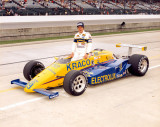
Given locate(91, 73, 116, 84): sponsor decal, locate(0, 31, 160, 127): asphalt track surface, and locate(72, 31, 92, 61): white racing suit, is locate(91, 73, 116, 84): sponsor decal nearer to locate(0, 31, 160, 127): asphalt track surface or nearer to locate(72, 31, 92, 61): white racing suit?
locate(0, 31, 160, 127): asphalt track surface

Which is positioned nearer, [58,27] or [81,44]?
[81,44]

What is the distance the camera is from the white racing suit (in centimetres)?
740

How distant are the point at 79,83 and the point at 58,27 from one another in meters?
13.7

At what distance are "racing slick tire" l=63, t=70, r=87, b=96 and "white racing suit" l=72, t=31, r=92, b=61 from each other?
3.70 ft

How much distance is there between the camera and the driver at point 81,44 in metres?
7.33

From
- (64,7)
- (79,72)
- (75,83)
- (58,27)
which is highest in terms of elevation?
(64,7)

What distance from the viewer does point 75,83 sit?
6.24m

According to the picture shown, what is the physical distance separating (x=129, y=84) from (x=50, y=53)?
20.9 ft

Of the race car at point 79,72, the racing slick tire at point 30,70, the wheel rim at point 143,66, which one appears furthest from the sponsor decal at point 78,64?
the wheel rim at point 143,66

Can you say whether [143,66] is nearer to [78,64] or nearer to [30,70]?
[78,64]

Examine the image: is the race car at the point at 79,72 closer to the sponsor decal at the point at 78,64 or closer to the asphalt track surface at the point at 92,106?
the sponsor decal at the point at 78,64

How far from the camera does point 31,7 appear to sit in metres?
18.4

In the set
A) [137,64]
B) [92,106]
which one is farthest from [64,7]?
[92,106]

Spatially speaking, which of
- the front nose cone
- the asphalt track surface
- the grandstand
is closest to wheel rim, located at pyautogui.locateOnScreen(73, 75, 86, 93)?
the asphalt track surface
